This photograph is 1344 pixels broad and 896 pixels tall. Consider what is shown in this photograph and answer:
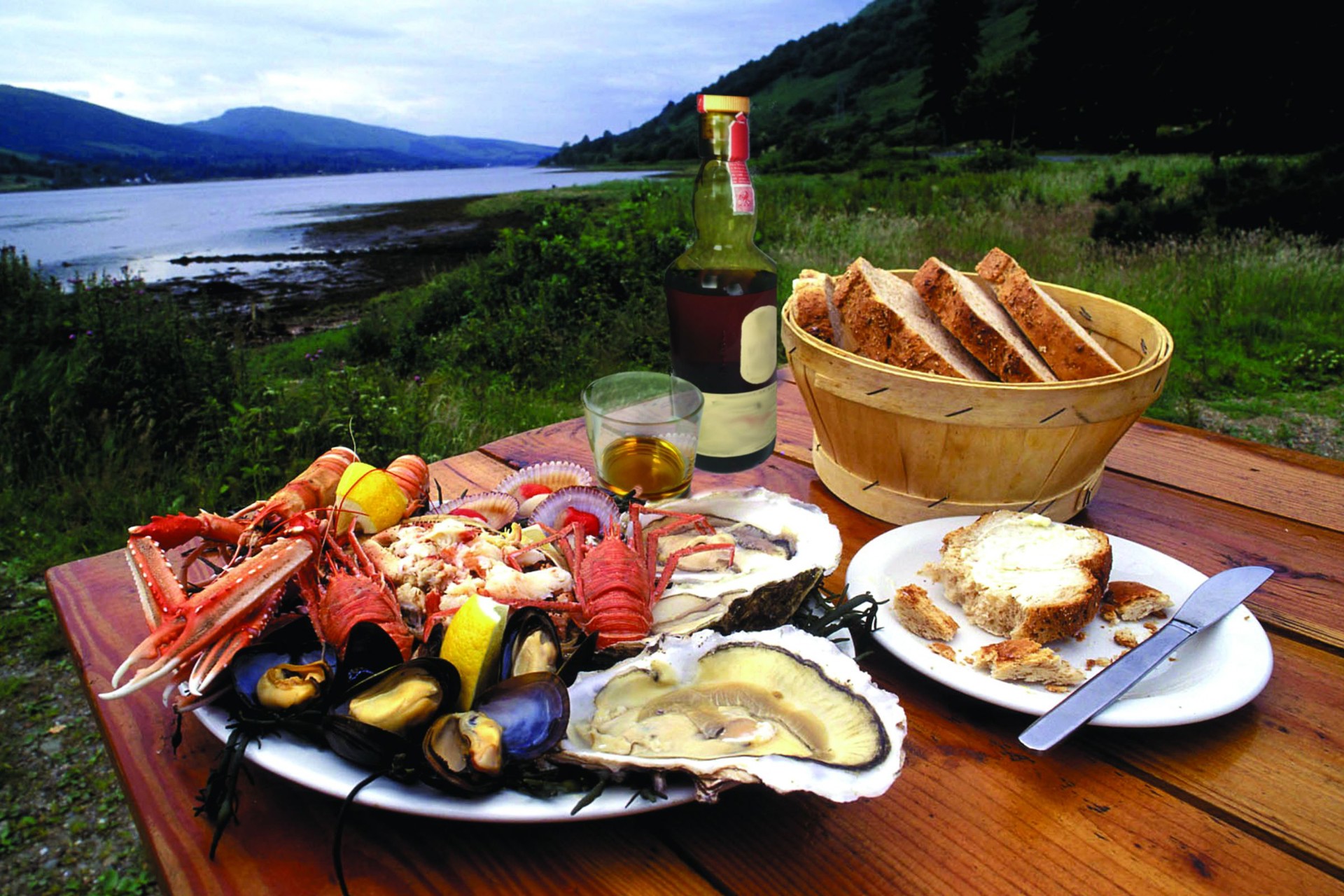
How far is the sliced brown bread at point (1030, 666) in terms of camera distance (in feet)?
3.84

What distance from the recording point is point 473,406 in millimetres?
6215

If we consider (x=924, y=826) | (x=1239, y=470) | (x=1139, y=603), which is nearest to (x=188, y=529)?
(x=924, y=826)

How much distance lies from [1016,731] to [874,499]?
0.78 meters

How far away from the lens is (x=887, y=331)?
76.2 inches

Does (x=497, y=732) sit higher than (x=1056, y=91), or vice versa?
(x=1056, y=91)

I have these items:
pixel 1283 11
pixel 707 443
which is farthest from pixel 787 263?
pixel 1283 11

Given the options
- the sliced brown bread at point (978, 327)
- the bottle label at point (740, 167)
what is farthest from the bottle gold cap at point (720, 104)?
the sliced brown bread at point (978, 327)

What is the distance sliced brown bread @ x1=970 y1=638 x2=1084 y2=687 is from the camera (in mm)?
1171

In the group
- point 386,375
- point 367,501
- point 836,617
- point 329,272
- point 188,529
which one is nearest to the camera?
point 836,617

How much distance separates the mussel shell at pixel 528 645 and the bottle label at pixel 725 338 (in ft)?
3.71

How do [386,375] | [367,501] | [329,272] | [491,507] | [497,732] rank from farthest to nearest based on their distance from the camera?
1. [329,272]
2. [386,375]
3. [491,507]
4. [367,501]
5. [497,732]

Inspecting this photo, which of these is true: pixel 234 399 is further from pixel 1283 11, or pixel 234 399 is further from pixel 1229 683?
pixel 1283 11

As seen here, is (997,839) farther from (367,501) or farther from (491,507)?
(367,501)

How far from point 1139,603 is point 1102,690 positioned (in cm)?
33
